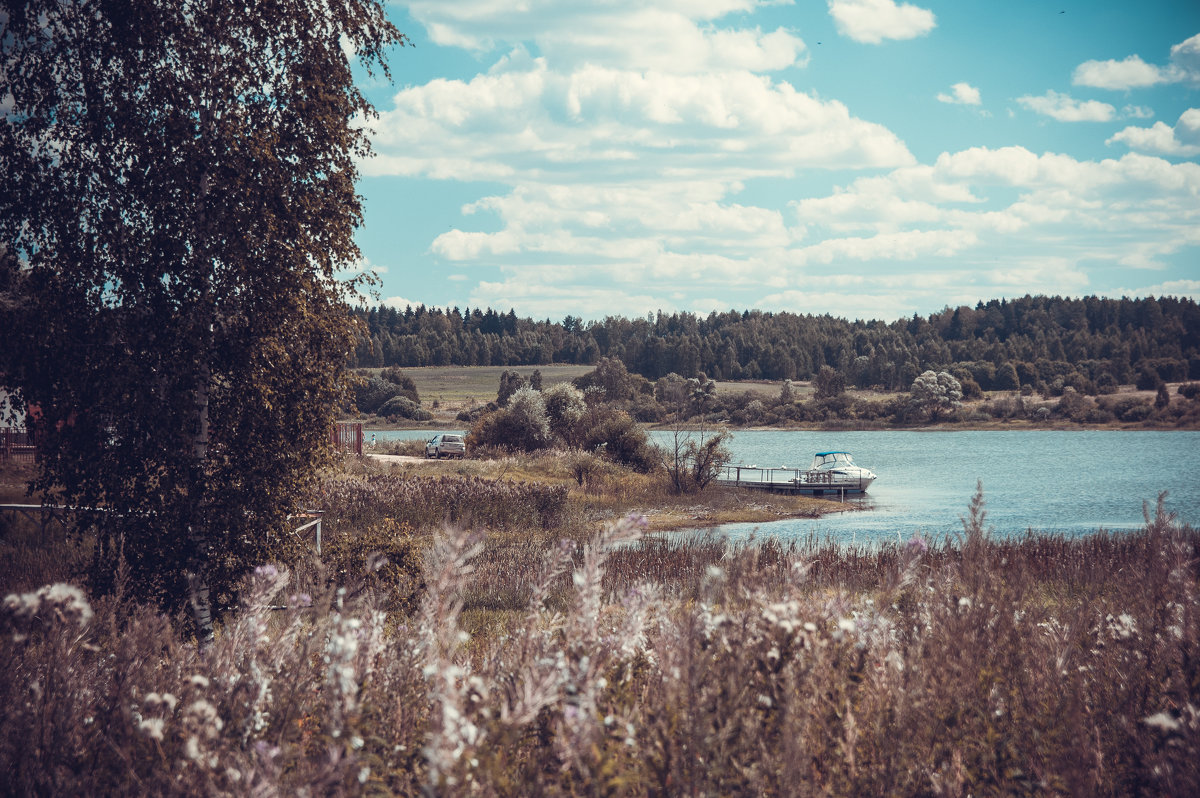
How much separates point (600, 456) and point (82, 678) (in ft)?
112

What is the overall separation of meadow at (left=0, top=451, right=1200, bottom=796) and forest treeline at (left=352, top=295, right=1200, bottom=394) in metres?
107

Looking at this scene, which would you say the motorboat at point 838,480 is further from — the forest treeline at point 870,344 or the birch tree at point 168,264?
the forest treeline at point 870,344

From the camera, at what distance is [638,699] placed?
4371 millimetres

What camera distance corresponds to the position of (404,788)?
3436 millimetres

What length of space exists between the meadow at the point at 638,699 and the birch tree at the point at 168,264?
2546 millimetres

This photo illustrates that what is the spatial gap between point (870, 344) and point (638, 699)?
145m

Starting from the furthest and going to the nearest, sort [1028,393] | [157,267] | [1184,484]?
1. [1028,393]
2. [1184,484]
3. [157,267]

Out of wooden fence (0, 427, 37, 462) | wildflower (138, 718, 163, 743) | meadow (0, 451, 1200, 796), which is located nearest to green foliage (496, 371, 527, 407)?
wooden fence (0, 427, 37, 462)

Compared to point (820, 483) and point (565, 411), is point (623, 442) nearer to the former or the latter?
point (565, 411)

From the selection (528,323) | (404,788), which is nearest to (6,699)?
(404,788)

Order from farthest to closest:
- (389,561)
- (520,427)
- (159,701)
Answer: (520,427) < (389,561) < (159,701)

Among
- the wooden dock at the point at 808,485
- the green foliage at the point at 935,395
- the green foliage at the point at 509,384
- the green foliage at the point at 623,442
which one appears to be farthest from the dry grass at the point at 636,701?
the green foliage at the point at 935,395

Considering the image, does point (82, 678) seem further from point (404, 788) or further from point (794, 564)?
point (794, 564)

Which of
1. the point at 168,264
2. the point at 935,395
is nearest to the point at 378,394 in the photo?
the point at 935,395
